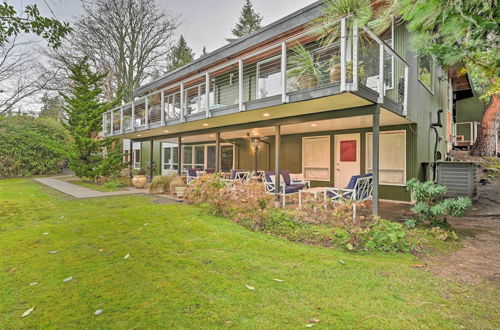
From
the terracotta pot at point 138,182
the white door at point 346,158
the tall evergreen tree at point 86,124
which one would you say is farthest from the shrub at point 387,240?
the tall evergreen tree at point 86,124

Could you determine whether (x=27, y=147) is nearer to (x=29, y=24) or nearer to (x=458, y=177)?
(x=29, y=24)

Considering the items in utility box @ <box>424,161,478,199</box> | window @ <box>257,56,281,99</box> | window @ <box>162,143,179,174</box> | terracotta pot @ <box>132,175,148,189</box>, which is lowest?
terracotta pot @ <box>132,175,148,189</box>

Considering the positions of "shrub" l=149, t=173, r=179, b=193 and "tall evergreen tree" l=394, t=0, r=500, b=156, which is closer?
"tall evergreen tree" l=394, t=0, r=500, b=156

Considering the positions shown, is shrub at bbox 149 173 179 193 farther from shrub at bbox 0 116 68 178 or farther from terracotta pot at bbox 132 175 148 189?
shrub at bbox 0 116 68 178

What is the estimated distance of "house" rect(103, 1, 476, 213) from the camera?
5457 mm

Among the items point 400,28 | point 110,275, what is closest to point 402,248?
point 110,275

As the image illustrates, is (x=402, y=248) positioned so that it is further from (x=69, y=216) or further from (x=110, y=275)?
(x=69, y=216)

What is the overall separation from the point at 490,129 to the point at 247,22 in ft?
83.0

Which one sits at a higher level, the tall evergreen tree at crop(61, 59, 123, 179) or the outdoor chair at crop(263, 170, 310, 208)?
the tall evergreen tree at crop(61, 59, 123, 179)

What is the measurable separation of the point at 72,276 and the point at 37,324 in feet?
3.01

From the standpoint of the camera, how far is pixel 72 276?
2.83 m

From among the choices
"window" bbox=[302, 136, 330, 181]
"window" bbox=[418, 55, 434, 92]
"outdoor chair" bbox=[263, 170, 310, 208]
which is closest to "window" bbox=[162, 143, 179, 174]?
"window" bbox=[302, 136, 330, 181]

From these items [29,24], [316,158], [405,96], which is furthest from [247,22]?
[29,24]

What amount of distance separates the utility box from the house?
2.33 feet
